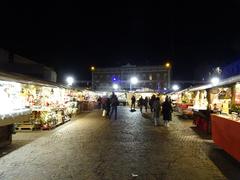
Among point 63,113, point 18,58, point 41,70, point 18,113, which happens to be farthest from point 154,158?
point 18,58

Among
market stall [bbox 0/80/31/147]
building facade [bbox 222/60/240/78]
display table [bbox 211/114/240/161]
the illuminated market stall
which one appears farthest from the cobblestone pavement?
building facade [bbox 222/60/240/78]

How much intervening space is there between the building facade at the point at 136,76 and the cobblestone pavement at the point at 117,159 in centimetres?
8155

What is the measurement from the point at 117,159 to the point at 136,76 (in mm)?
91011

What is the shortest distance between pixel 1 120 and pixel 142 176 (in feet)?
16.8

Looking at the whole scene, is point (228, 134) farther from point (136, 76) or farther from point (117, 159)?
point (136, 76)

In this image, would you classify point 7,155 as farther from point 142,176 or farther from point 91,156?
point 142,176

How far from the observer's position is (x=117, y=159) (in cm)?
886

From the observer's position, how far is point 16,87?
1264 centimetres

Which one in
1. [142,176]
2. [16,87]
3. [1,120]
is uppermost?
[16,87]

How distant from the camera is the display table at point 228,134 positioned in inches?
322

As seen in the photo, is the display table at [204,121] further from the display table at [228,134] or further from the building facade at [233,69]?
the building facade at [233,69]

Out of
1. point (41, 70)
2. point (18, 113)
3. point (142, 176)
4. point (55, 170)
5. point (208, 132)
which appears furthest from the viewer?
point (41, 70)

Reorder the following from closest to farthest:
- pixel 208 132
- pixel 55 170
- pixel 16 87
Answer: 1. pixel 55 170
2. pixel 16 87
3. pixel 208 132

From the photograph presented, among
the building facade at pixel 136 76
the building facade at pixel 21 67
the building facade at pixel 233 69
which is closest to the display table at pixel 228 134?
the building facade at pixel 21 67
